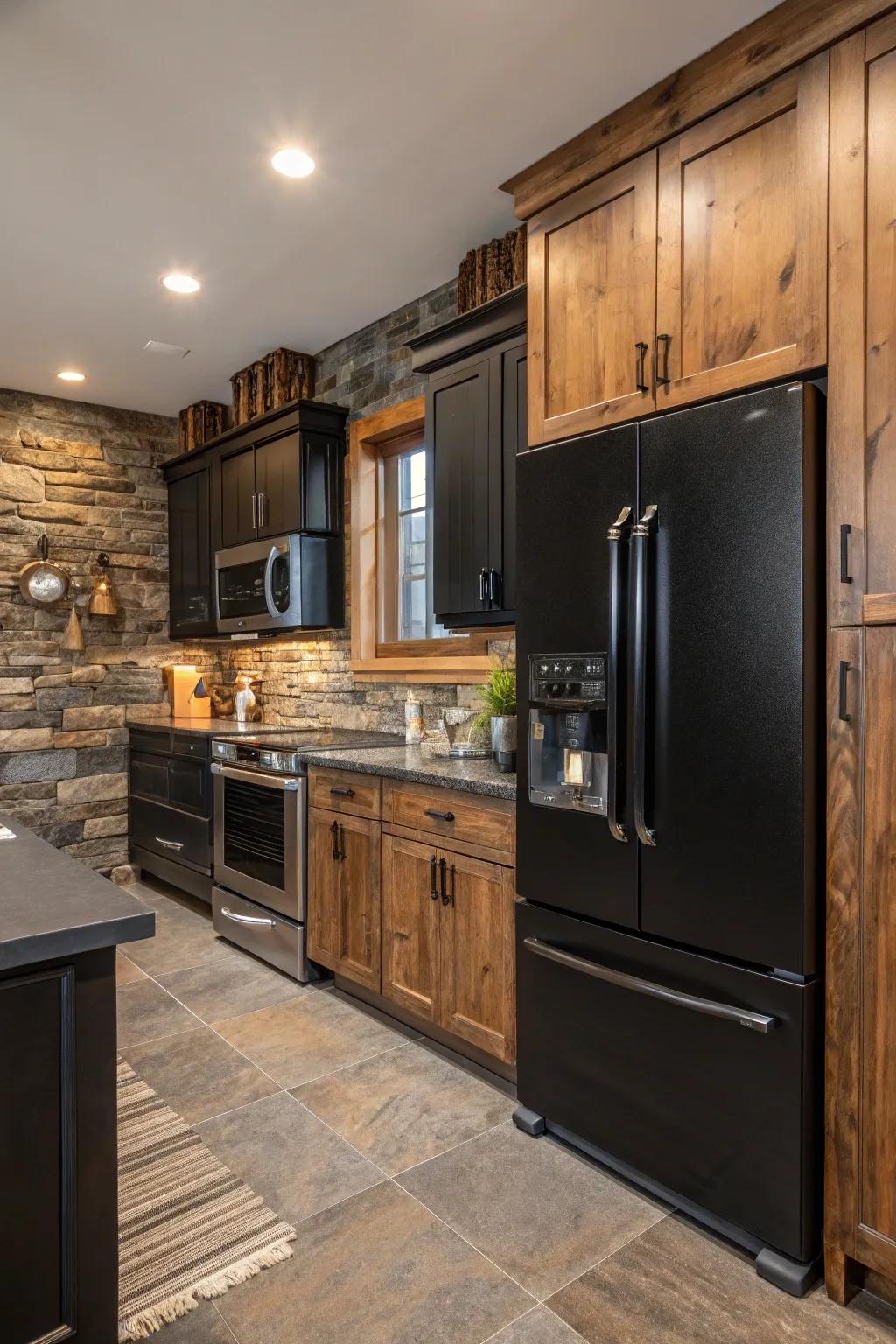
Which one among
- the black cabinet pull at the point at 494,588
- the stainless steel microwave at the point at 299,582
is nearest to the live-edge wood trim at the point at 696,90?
the black cabinet pull at the point at 494,588

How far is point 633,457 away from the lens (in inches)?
79.4

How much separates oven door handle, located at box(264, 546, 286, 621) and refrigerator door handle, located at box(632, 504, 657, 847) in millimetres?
2642

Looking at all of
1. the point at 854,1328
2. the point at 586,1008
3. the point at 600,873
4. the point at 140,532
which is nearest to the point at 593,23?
the point at 600,873

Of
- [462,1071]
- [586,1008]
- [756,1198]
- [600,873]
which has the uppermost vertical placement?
[600,873]

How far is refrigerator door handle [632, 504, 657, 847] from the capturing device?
1.95 metres

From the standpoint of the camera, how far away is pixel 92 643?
16.8 ft

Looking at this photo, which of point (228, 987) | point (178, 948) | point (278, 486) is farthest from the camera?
point (278, 486)

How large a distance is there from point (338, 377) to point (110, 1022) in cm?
366

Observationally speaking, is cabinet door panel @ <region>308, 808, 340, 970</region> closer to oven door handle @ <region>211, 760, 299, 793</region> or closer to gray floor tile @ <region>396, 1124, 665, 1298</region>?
oven door handle @ <region>211, 760, 299, 793</region>

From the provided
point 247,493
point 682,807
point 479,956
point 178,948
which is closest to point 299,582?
point 247,493

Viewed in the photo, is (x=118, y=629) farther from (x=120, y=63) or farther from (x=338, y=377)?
(x=120, y=63)

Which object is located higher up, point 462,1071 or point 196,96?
point 196,96

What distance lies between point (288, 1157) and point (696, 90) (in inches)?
112

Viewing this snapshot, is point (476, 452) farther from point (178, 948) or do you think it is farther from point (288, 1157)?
point (178, 948)
